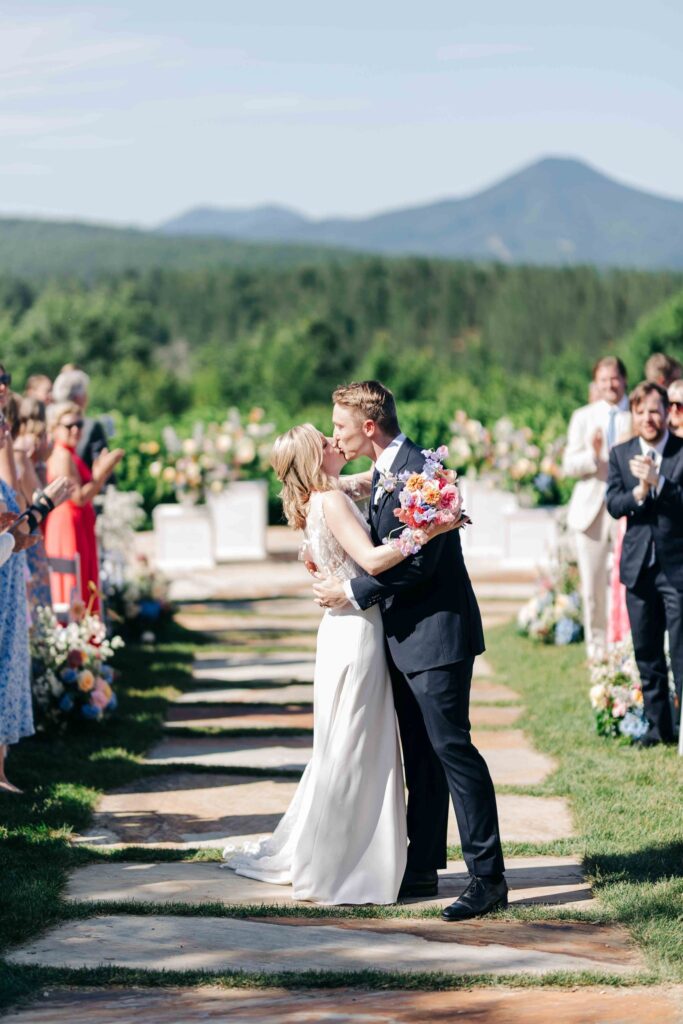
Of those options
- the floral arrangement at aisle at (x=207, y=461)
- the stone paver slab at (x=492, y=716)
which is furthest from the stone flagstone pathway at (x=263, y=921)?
the floral arrangement at aisle at (x=207, y=461)

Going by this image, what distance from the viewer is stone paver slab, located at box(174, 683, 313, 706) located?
28.5 ft

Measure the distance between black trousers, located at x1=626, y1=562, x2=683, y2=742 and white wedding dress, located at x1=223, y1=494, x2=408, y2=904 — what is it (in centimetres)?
232

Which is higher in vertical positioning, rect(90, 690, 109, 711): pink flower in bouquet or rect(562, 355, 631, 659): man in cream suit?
rect(562, 355, 631, 659): man in cream suit

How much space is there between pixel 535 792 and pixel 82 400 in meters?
3.66

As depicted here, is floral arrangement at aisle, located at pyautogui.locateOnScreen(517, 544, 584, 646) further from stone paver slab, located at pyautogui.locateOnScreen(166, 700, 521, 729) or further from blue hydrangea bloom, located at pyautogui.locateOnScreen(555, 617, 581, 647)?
stone paver slab, located at pyautogui.locateOnScreen(166, 700, 521, 729)

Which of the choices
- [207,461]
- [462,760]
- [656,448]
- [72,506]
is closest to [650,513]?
[656,448]

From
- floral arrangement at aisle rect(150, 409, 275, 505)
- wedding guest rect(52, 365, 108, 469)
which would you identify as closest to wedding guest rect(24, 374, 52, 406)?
wedding guest rect(52, 365, 108, 469)

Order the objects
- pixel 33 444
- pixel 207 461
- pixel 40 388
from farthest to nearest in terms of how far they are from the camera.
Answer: pixel 207 461 → pixel 40 388 → pixel 33 444

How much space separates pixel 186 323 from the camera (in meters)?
91.4

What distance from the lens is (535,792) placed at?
6.31 m

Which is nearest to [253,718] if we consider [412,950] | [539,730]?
[539,730]

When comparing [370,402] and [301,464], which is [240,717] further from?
[370,402]

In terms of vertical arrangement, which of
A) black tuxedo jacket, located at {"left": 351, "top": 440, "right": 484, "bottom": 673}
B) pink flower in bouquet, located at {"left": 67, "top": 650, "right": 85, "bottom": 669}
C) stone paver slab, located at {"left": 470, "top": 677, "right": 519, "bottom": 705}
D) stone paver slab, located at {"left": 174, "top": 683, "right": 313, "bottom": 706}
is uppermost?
black tuxedo jacket, located at {"left": 351, "top": 440, "right": 484, "bottom": 673}

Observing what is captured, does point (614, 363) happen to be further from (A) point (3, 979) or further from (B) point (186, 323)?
(B) point (186, 323)
